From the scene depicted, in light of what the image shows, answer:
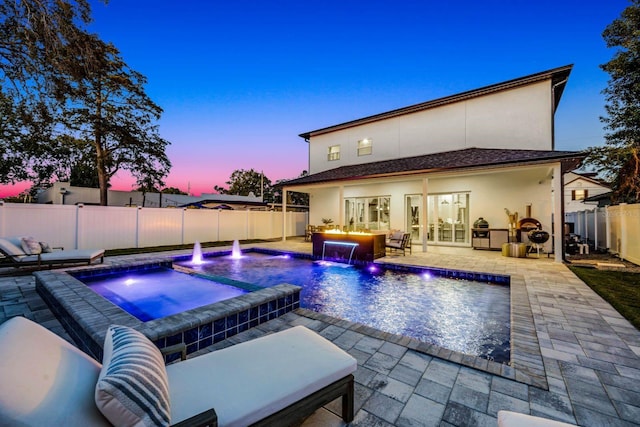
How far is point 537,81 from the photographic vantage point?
36.6ft

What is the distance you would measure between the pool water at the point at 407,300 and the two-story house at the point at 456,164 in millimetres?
4325

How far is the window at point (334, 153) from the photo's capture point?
57.1ft

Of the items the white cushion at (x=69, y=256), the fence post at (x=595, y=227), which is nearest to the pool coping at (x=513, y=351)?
the white cushion at (x=69, y=256)

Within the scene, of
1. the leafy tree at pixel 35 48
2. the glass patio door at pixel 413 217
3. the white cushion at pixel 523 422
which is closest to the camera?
the white cushion at pixel 523 422

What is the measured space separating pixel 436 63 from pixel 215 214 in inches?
563

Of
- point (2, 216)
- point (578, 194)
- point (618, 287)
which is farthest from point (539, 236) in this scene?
point (578, 194)

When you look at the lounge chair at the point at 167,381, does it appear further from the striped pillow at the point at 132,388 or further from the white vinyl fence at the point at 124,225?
the white vinyl fence at the point at 124,225

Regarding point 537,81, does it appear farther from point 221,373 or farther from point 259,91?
point 221,373

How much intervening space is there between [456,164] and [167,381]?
426 inches

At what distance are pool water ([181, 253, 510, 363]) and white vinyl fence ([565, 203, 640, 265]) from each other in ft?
17.2

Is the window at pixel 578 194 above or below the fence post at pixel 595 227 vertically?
above

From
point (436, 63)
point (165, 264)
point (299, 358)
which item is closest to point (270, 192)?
point (436, 63)

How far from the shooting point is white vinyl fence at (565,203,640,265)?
7871mm

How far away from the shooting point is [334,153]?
1758 centimetres
